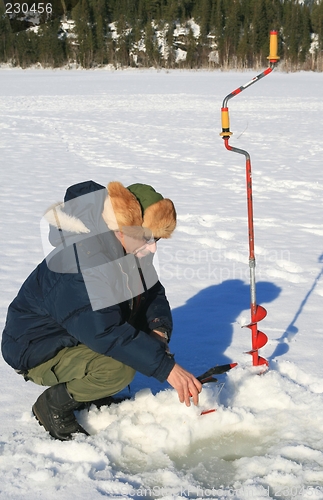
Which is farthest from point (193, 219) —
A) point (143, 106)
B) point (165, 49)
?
point (165, 49)

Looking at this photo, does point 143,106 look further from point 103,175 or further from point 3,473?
point 3,473

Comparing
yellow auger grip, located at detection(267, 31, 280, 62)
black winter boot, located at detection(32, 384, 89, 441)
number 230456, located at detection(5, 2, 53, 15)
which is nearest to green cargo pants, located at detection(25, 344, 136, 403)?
black winter boot, located at detection(32, 384, 89, 441)

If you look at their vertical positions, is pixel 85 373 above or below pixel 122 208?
below

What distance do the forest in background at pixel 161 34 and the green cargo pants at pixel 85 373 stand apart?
1542 inches

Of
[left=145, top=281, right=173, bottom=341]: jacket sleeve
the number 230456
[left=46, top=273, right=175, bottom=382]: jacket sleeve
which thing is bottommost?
[left=145, top=281, right=173, bottom=341]: jacket sleeve

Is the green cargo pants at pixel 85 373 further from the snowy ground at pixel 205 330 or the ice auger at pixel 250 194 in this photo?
the ice auger at pixel 250 194

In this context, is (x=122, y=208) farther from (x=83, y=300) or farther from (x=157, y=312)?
(x=157, y=312)

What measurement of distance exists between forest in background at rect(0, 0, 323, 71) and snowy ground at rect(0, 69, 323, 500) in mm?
33095

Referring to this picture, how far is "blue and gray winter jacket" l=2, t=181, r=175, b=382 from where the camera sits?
2123 millimetres

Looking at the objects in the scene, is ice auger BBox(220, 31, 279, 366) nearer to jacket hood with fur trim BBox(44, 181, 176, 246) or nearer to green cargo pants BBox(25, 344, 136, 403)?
jacket hood with fur trim BBox(44, 181, 176, 246)

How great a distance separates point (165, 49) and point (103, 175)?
3929 centimetres

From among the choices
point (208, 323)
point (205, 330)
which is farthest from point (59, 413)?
point (208, 323)

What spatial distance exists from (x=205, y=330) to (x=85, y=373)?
1166 mm

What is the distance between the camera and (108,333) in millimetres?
2111
